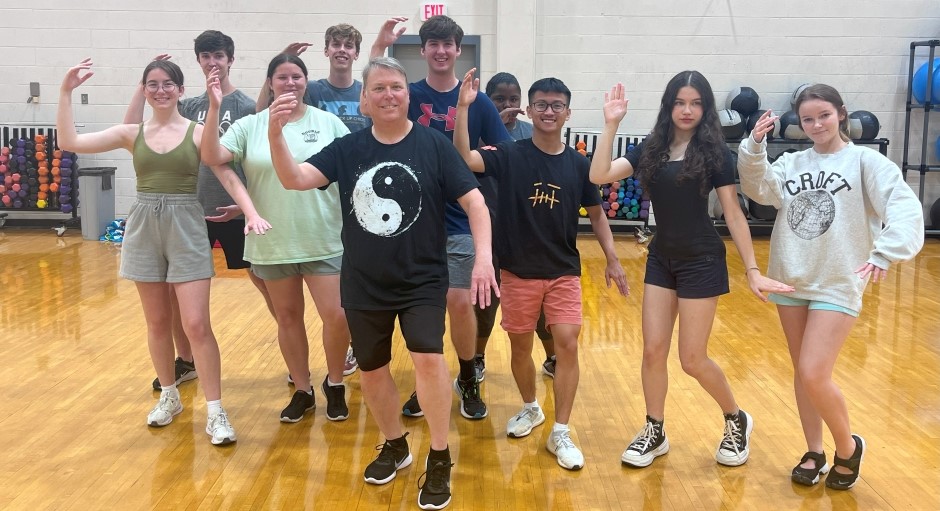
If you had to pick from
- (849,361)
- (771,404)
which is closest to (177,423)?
(771,404)

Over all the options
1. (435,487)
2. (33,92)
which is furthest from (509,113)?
(33,92)

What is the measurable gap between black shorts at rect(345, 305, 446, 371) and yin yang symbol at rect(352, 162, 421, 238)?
287mm

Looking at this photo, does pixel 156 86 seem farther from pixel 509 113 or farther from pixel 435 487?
pixel 435 487

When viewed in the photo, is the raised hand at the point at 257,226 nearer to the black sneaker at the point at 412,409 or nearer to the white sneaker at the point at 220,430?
the white sneaker at the point at 220,430

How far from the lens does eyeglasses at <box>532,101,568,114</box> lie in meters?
3.17

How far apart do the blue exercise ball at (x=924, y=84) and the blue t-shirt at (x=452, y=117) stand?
7499 mm

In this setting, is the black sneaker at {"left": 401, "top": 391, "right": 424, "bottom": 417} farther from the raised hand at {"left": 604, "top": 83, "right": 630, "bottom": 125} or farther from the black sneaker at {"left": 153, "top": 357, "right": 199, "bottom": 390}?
the raised hand at {"left": 604, "top": 83, "right": 630, "bottom": 125}

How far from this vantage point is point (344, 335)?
140 inches

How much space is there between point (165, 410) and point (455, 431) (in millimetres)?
1289

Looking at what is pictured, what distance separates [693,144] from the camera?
9.98ft

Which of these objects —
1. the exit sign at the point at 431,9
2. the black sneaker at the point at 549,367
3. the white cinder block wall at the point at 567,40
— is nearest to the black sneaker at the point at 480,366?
the black sneaker at the point at 549,367

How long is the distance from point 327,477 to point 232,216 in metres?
1.36

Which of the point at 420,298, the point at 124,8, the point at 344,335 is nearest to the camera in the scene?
the point at 420,298

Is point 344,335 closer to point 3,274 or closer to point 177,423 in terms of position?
point 177,423
